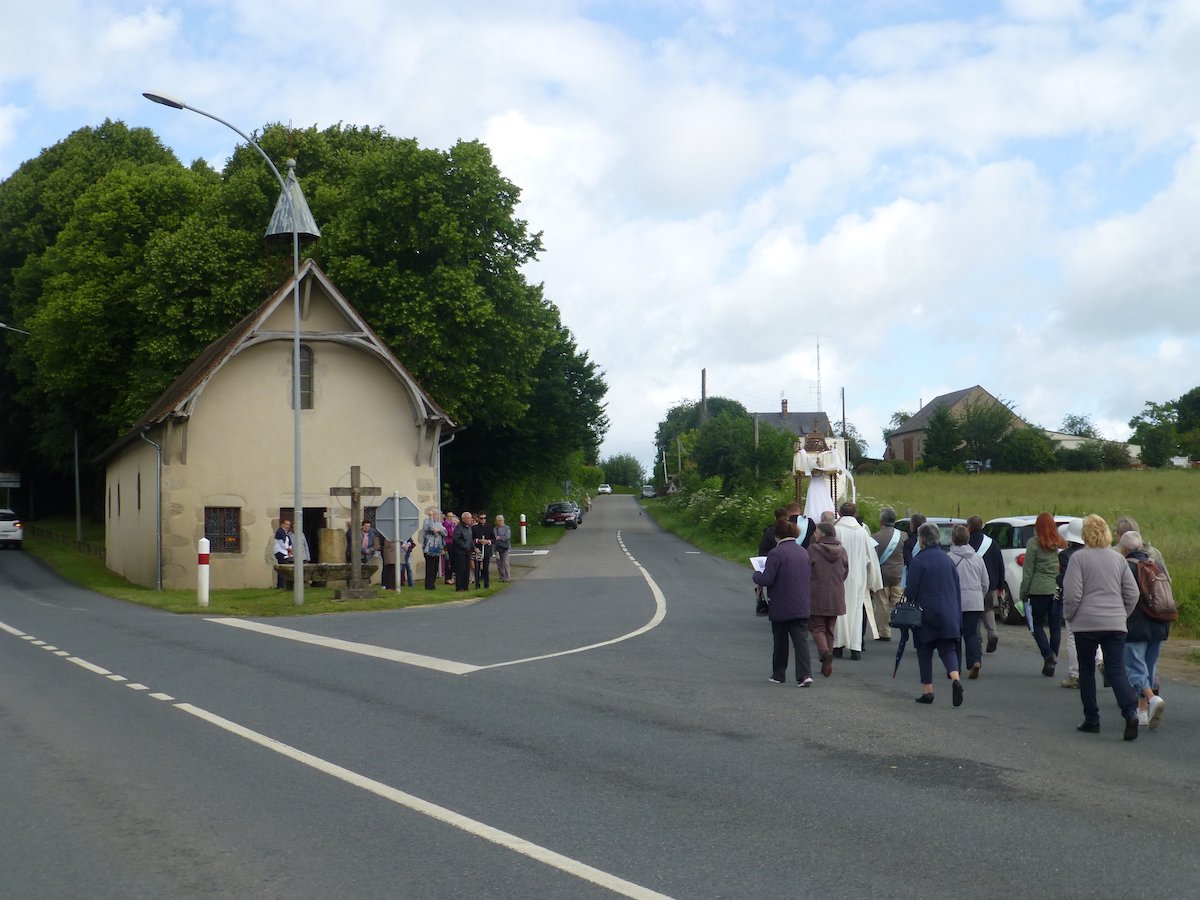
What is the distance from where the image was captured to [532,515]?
64.8 metres

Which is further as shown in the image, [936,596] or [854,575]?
[854,575]

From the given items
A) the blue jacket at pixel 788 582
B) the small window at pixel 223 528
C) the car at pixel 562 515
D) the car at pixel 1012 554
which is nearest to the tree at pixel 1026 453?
the car at pixel 562 515

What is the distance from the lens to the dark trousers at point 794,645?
11508 mm

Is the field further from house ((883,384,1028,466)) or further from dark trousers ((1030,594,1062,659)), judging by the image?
house ((883,384,1028,466))

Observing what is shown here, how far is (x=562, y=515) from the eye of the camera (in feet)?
212

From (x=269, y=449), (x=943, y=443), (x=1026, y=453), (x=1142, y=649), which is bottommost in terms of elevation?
(x=1142, y=649)

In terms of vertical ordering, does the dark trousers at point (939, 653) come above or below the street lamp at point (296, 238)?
below

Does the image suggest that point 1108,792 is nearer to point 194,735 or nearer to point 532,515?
point 194,735

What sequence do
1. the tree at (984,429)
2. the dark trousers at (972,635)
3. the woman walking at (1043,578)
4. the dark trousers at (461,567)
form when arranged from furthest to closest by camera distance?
the tree at (984,429) < the dark trousers at (461,567) < the woman walking at (1043,578) < the dark trousers at (972,635)

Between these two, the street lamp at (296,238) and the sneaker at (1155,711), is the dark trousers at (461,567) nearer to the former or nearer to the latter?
the street lamp at (296,238)

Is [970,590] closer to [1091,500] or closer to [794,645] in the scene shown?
[794,645]

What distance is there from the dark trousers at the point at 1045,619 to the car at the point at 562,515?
51.8 meters

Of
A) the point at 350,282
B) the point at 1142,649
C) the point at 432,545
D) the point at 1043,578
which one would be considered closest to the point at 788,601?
the point at 1043,578

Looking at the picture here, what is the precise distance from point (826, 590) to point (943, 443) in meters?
73.2
